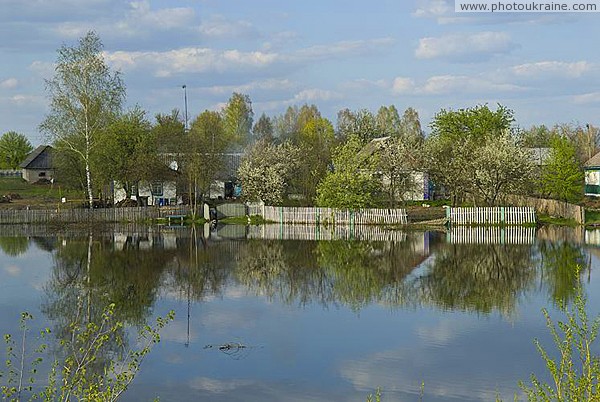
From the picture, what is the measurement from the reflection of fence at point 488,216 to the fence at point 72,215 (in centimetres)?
2078

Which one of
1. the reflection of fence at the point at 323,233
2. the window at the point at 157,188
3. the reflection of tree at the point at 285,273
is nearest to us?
the reflection of tree at the point at 285,273

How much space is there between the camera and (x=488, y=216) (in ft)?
162

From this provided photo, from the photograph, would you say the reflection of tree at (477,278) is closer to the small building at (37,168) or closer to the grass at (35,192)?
the grass at (35,192)

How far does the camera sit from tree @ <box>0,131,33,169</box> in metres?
109

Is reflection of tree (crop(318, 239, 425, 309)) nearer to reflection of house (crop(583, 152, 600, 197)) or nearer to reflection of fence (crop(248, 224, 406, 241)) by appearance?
reflection of fence (crop(248, 224, 406, 241))

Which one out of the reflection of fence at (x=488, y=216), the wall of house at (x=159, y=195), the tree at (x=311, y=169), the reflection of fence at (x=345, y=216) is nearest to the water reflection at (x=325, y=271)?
the reflection of fence at (x=488, y=216)

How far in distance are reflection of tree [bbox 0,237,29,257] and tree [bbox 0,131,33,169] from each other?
66.4m

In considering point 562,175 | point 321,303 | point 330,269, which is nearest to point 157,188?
point 562,175

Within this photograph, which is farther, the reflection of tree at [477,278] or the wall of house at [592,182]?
the wall of house at [592,182]

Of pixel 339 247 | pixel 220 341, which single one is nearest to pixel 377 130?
pixel 339 247

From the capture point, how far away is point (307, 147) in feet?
229

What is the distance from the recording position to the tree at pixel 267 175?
5859 cm

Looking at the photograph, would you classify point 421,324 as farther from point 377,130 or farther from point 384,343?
point 377,130

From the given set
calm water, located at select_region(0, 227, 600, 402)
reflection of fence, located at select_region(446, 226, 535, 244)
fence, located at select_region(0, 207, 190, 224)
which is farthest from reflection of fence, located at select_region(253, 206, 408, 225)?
fence, located at select_region(0, 207, 190, 224)
